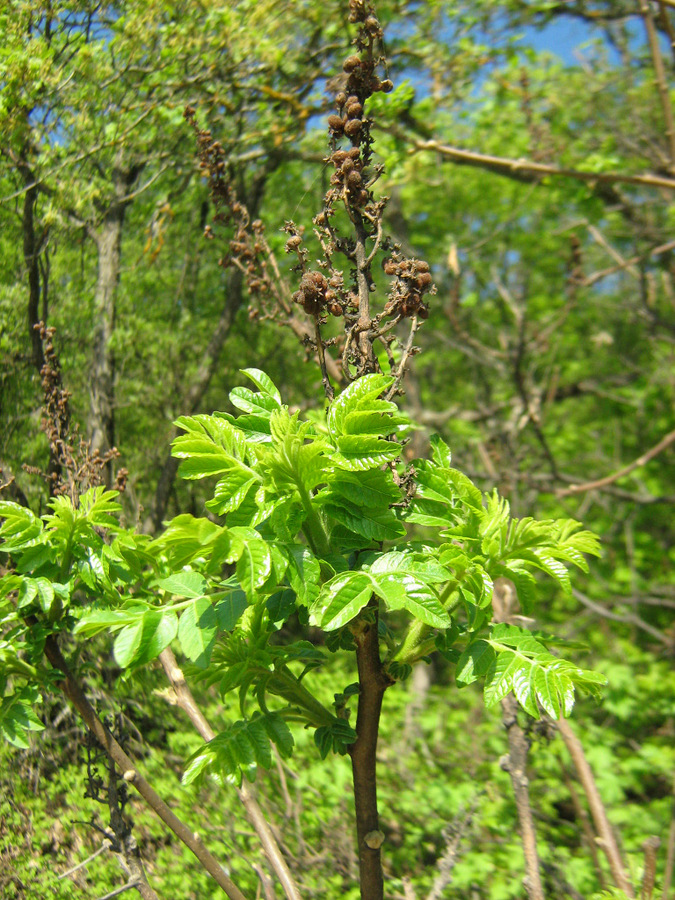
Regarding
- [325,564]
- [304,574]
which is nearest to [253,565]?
[304,574]

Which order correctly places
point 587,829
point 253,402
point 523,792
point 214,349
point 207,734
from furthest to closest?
1. point 214,349
2. point 587,829
3. point 523,792
4. point 207,734
5. point 253,402

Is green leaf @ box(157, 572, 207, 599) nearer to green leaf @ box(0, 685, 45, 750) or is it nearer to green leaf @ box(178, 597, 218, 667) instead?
green leaf @ box(178, 597, 218, 667)

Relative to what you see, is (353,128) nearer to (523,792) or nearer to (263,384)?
(263,384)

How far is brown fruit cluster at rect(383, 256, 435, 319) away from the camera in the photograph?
52.9 inches

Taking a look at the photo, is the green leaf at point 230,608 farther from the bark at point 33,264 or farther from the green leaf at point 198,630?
the bark at point 33,264

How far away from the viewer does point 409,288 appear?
1353 mm

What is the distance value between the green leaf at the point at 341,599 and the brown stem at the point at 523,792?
1.05 metres

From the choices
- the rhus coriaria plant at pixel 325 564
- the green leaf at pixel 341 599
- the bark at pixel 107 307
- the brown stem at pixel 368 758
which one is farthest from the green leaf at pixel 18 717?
the bark at pixel 107 307

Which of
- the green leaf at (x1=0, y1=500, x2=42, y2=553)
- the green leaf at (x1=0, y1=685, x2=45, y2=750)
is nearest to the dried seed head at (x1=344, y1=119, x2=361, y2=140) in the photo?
the green leaf at (x1=0, y1=500, x2=42, y2=553)

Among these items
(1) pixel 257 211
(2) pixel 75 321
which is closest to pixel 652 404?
(1) pixel 257 211

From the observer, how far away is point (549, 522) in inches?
52.8

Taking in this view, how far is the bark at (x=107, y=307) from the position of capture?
12.3 feet

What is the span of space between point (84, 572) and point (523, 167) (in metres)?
2.45

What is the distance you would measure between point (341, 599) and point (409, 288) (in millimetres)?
661
